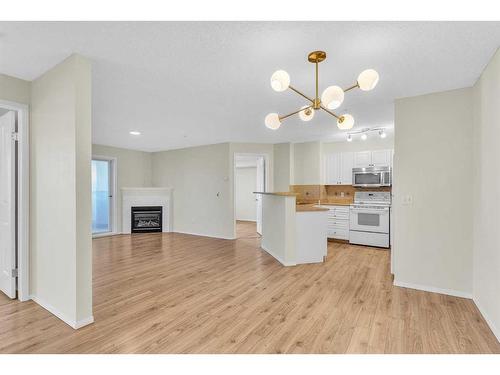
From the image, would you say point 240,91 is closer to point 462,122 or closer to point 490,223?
point 462,122

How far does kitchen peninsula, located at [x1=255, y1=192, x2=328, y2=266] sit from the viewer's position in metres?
4.05

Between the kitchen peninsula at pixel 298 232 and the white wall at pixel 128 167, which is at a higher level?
the white wall at pixel 128 167

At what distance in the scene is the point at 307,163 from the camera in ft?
20.6

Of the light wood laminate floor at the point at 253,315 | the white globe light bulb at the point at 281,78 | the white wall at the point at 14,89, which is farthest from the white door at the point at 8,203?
the white globe light bulb at the point at 281,78

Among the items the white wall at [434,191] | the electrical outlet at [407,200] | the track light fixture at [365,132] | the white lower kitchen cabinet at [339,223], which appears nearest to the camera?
the white wall at [434,191]

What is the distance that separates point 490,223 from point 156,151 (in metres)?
7.43

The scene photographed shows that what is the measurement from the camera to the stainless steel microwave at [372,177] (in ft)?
17.5

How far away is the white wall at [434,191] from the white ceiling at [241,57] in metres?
0.29

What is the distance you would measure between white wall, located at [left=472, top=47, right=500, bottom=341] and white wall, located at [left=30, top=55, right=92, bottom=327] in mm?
3446

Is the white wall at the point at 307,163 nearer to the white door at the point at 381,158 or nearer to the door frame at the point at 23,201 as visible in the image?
the white door at the point at 381,158

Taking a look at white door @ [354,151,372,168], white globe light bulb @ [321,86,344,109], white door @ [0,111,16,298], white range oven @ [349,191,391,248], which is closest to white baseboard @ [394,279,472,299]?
white range oven @ [349,191,391,248]

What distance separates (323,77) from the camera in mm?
2635

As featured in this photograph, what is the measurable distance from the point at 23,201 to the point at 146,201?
451 centimetres

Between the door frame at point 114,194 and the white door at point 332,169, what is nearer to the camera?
the white door at point 332,169
